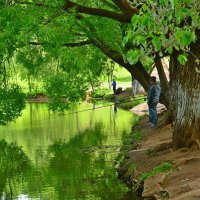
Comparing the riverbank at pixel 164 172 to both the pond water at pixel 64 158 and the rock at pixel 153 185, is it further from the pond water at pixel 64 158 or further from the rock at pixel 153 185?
the pond water at pixel 64 158

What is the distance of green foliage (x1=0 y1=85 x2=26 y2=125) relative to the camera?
1839 centimetres

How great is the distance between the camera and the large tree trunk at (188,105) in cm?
1401

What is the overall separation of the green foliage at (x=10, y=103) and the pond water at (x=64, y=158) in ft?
6.44

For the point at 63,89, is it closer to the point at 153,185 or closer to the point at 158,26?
→ the point at 153,185

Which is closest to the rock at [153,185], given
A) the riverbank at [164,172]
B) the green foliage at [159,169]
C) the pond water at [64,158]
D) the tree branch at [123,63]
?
the riverbank at [164,172]

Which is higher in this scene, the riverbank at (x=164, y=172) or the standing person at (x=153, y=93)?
the standing person at (x=153, y=93)

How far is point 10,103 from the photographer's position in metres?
18.7

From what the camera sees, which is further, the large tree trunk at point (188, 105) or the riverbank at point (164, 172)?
the large tree trunk at point (188, 105)

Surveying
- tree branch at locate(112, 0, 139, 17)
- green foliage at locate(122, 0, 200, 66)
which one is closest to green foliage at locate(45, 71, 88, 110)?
tree branch at locate(112, 0, 139, 17)

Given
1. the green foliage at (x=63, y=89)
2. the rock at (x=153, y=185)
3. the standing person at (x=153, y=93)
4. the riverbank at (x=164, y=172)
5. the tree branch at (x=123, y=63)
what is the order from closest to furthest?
the riverbank at (x=164, y=172) < the rock at (x=153, y=185) < the standing person at (x=153, y=93) < the tree branch at (x=123, y=63) < the green foliage at (x=63, y=89)

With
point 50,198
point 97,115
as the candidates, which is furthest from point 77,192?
point 97,115

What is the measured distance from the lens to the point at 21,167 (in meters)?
19.3

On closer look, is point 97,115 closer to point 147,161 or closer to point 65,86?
point 65,86

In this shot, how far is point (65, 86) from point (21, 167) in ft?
28.6
